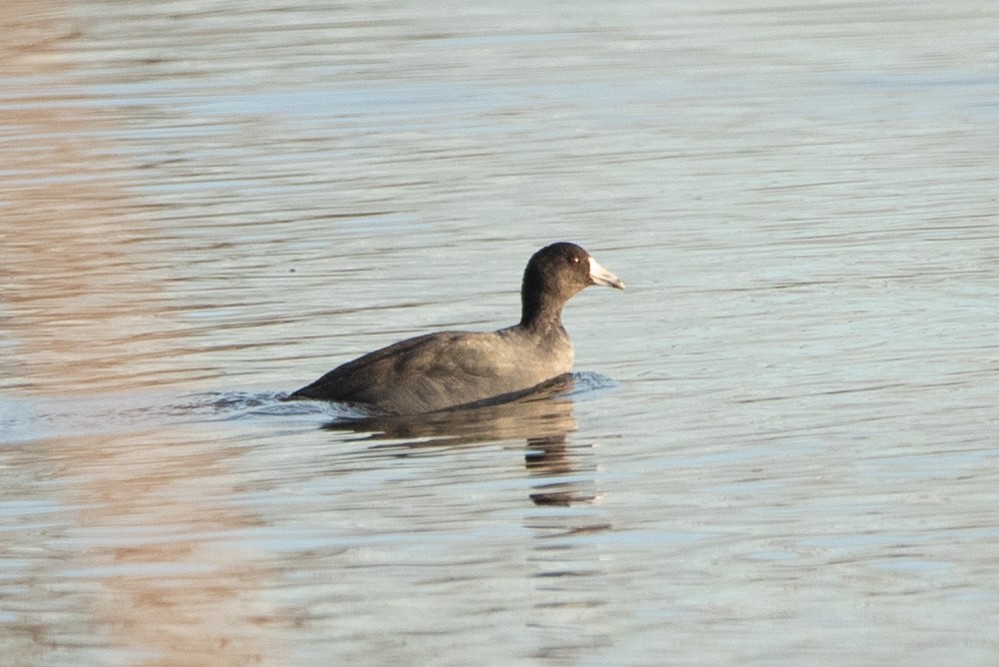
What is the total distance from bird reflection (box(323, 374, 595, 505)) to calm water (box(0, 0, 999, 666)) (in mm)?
60

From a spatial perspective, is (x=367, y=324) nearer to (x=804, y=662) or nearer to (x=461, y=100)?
(x=804, y=662)

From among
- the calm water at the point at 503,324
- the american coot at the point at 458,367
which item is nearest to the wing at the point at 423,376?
the american coot at the point at 458,367

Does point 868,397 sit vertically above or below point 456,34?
below

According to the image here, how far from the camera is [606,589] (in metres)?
7.34

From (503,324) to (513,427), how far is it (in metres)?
3.01

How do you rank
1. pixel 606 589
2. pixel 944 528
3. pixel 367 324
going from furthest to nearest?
pixel 367 324, pixel 944 528, pixel 606 589

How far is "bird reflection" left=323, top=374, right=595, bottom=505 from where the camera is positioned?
9.92 m

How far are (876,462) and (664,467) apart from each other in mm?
1027

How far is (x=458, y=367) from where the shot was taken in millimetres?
11695

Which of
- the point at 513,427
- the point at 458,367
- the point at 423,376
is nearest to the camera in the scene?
the point at 513,427

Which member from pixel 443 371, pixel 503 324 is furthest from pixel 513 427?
pixel 503 324

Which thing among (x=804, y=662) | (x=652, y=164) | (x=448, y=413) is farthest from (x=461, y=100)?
(x=804, y=662)

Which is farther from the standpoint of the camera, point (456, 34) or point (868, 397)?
point (456, 34)

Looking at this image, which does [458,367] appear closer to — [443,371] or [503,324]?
[443,371]
